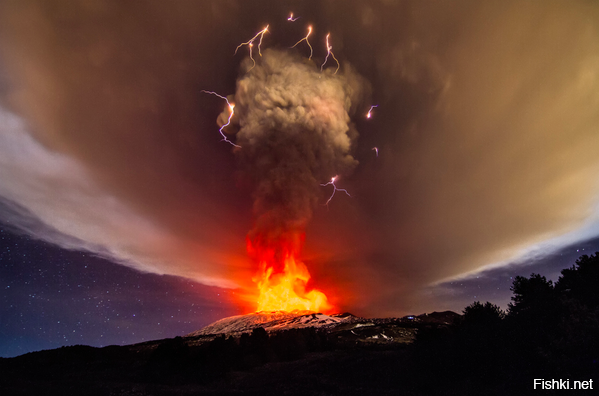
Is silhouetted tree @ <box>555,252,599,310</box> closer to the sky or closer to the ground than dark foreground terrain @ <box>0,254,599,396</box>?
closer to the sky

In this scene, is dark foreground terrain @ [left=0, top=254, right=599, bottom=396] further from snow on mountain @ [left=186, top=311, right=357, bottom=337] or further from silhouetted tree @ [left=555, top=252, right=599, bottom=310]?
snow on mountain @ [left=186, top=311, right=357, bottom=337]

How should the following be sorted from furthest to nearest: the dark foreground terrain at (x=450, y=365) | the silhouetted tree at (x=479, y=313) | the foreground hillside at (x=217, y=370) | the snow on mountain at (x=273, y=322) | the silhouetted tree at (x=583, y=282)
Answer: the snow on mountain at (x=273, y=322) < the silhouetted tree at (x=479, y=313) < the foreground hillside at (x=217, y=370) < the silhouetted tree at (x=583, y=282) < the dark foreground terrain at (x=450, y=365)

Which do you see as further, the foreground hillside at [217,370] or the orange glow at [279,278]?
the orange glow at [279,278]

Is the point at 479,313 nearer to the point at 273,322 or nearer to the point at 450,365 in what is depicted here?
the point at 450,365

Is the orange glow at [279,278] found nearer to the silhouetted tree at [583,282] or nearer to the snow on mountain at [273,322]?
the snow on mountain at [273,322]

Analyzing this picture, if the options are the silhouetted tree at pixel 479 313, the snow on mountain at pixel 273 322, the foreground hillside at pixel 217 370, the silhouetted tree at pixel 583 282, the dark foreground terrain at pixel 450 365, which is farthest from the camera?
the snow on mountain at pixel 273 322

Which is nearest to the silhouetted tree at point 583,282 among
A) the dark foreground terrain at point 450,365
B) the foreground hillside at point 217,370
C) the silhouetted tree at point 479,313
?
the dark foreground terrain at point 450,365

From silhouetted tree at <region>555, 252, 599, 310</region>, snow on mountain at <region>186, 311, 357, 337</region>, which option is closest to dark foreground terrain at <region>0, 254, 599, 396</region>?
silhouetted tree at <region>555, 252, 599, 310</region>

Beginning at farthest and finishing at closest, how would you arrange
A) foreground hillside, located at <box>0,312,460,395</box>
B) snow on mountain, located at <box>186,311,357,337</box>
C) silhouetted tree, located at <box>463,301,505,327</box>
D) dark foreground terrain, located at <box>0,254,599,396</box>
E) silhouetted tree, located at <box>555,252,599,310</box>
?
1. snow on mountain, located at <box>186,311,357,337</box>
2. silhouetted tree, located at <box>463,301,505,327</box>
3. foreground hillside, located at <box>0,312,460,395</box>
4. silhouetted tree, located at <box>555,252,599,310</box>
5. dark foreground terrain, located at <box>0,254,599,396</box>

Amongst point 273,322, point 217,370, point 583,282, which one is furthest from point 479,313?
point 273,322
